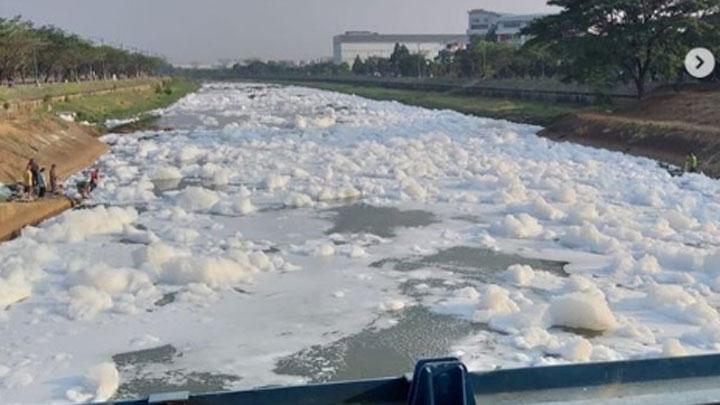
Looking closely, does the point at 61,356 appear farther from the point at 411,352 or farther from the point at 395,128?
the point at 395,128

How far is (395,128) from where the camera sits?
2734 centimetres

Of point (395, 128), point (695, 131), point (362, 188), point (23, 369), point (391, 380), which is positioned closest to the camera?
point (391, 380)

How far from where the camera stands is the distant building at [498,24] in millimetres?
75312

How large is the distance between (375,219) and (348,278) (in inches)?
135

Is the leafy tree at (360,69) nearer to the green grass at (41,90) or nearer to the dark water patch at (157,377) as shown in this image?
the green grass at (41,90)

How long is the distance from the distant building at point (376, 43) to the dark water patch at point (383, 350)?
109 meters

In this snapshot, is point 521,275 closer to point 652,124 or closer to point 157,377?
point 157,377

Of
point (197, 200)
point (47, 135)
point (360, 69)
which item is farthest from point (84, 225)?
point (360, 69)

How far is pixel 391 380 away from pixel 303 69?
102244mm

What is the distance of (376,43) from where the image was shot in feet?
Answer: 389

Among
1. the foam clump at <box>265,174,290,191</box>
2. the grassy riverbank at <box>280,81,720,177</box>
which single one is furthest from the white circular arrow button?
the foam clump at <box>265,174,290,191</box>

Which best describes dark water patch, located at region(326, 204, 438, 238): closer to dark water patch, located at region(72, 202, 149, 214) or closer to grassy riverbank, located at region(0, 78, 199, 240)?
dark water patch, located at region(72, 202, 149, 214)

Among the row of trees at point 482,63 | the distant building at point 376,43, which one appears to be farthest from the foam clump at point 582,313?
the distant building at point 376,43

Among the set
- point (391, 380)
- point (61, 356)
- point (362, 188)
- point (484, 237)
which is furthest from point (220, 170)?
point (391, 380)
